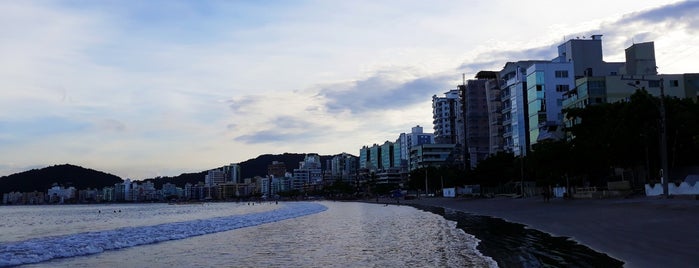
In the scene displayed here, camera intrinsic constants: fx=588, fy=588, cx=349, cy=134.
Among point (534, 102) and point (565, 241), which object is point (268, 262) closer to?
point (565, 241)

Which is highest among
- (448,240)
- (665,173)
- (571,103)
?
(571,103)

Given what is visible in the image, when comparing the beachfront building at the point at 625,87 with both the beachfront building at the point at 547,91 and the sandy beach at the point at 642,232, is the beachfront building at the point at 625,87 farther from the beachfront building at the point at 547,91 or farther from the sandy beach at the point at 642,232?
the sandy beach at the point at 642,232

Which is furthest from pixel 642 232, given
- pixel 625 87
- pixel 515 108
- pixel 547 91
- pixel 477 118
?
pixel 477 118

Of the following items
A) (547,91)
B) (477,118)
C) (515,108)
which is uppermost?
(477,118)

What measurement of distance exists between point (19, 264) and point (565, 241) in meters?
20.5

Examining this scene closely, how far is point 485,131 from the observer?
16088 cm

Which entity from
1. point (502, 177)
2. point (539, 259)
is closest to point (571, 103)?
point (502, 177)

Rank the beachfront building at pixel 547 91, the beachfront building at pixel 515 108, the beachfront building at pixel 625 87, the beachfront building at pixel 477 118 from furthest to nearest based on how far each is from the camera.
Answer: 1. the beachfront building at pixel 477 118
2. the beachfront building at pixel 515 108
3. the beachfront building at pixel 547 91
4. the beachfront building at pixel 625 87

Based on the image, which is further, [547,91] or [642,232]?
[547,91]

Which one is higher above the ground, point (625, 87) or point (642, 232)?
point (625, 87)

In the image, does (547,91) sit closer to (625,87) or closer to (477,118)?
(625,87)

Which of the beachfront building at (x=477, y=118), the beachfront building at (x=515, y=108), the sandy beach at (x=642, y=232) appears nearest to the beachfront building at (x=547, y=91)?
the beachfront building at (x=515, y=108)

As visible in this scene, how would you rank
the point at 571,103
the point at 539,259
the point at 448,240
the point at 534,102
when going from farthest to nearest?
the point at 534,102 → the point at 571,103 → the point at 448,240 → the point at 539,259

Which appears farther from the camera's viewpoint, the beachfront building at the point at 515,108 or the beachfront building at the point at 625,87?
the beachfront building at the point at 515,108
